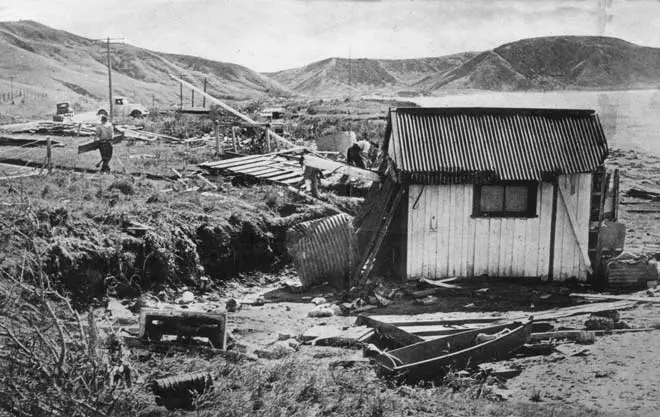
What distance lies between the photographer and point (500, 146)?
51.5 feet

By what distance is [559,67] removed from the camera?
431 ft

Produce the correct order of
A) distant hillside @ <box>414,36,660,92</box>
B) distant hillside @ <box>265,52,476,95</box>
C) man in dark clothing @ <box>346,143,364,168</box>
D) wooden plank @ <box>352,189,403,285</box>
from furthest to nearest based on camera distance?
distant hillside @ <box>265,52,476,95</box>
distant hillside @ <box>414,36,660,92</box>
man in dark clothing @ <box>346,143,364,168</box>
wooden plank @ <box>352,189,403,285</box>

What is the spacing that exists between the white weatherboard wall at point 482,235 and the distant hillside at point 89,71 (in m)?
38.5

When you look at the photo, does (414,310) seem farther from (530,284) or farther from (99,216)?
(99,216)

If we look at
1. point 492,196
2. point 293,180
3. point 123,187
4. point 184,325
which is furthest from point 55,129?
point 184,325

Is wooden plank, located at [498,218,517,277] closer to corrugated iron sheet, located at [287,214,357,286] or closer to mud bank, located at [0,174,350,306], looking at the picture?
corrugated iron sheet, located at [287,214,357,286]

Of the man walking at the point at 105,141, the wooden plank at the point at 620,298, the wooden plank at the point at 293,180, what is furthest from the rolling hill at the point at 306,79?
the wooden plank at the point at 620,298

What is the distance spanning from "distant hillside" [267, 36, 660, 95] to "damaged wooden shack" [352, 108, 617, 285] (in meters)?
94.9

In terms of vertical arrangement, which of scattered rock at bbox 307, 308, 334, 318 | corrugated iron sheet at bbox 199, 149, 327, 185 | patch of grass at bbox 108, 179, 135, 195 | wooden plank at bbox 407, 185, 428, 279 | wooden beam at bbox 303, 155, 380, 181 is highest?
wooden beam at bbox 303, 155, 380, 181

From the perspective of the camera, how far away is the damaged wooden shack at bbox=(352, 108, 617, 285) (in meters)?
15.4

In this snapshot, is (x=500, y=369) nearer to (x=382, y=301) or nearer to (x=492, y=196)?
(x=382, y=301)

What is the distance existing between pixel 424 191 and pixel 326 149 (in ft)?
52.3

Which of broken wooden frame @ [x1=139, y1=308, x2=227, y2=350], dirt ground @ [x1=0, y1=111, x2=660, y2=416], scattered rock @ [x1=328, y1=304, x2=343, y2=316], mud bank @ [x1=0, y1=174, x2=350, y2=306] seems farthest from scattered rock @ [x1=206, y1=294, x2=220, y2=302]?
broken wooden frame @ [x1=139, y1=308, x2=227, y2=350]

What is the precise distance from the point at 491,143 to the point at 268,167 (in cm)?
905
